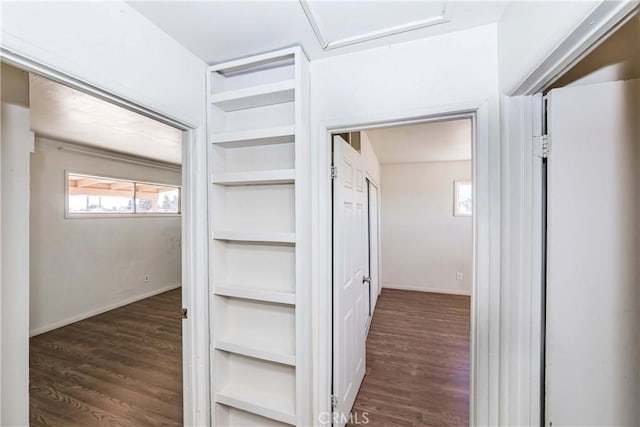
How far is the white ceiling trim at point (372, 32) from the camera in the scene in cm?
119

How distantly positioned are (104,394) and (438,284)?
489cm

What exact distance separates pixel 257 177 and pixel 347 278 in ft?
2.99

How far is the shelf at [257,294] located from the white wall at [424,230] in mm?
4154

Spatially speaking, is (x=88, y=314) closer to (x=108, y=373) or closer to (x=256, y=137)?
(x=108, y=373)

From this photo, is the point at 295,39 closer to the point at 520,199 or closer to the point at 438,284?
the point at 520,199

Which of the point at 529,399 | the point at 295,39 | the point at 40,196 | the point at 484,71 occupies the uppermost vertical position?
the point at 295,39

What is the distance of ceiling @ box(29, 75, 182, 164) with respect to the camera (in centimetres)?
217

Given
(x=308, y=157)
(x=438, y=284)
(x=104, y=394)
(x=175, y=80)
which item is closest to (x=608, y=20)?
(x=308, y=157)

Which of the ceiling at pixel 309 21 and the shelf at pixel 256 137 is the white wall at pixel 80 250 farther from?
the ceiling at pixel 309 21

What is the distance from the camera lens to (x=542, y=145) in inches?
44.4

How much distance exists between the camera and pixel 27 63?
2.89 feet

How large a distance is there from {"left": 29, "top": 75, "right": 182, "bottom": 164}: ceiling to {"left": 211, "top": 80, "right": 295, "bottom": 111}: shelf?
0.98 metres
